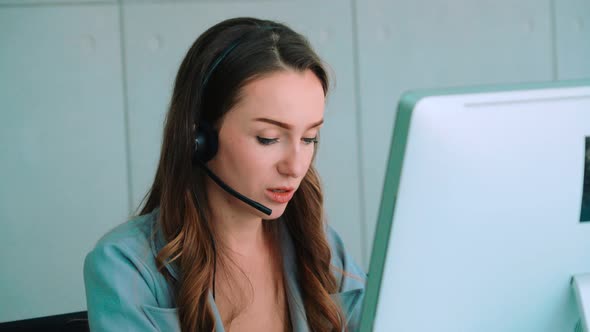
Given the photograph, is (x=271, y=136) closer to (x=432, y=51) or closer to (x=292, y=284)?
(x=292, y=284)

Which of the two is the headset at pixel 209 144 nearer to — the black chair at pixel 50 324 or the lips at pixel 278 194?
the lips at pixel 278 194

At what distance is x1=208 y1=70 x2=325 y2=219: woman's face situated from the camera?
1.21 meters

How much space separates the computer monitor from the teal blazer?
0.51 meters

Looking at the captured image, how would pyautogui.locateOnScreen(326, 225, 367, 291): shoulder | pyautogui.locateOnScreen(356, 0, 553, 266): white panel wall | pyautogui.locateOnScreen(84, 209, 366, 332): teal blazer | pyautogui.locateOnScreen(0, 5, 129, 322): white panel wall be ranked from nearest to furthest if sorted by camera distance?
pyautogui.locateOnScreen(84, 209, 366, 332): teal blazer
pyautogui.locateOnScreen(326, 225, 367, 291): shoulder
pyautogui.locateOnScreen(0, 5, 129, 322): white panel wall
pyautogui.locateOnScreen(356, 0, 553, 266): white panel wall

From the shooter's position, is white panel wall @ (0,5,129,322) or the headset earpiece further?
white panel wall @ (0,5,129,322)

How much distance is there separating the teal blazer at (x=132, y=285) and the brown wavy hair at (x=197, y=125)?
0.02m

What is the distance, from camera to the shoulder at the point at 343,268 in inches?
57.5

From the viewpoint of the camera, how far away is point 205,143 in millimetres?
1270

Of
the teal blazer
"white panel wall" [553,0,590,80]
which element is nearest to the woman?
the teal blazer

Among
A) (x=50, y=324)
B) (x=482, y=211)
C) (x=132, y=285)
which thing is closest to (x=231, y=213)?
(x=132, y=285)

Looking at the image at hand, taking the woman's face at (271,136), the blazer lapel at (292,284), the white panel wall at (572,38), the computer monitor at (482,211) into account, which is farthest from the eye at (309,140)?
the white panel wall at (572,38)

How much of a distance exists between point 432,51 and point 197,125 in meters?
1.76

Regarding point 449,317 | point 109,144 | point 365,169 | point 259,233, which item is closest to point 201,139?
point 259,233

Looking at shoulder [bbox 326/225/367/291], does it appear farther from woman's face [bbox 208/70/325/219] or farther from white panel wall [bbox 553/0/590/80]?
white panel wall [bbox 553/0/590/80]
